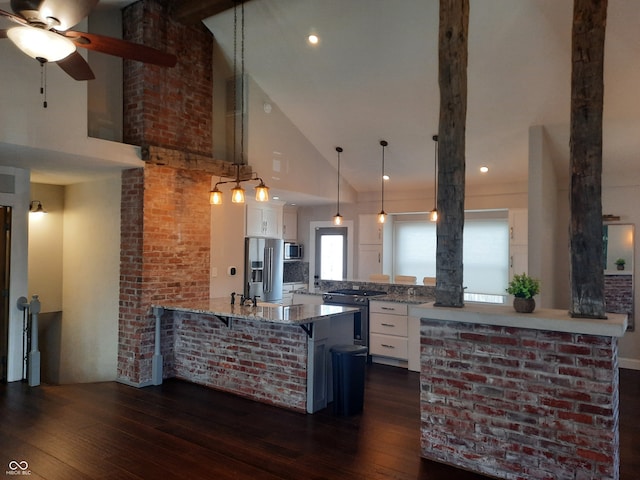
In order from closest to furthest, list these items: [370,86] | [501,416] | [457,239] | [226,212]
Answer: [501,416], [457,239], [370,86], [226,212]

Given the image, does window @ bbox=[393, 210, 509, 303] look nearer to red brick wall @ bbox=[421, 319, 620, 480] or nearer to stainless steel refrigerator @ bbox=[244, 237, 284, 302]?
stainless steel refrigerator @ bbox=[244, 237, 284, 302]

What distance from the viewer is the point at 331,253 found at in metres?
9.07

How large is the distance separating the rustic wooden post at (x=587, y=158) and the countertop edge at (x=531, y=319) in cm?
Answer: 14

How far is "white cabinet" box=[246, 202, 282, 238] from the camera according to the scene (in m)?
7.09

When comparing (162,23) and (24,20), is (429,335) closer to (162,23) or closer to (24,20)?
(24,20)

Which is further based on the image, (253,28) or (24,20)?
(253,28)

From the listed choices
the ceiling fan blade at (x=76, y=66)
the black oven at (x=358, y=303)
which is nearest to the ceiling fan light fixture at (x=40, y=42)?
the ceiling fan blade at (x=76, y=66)

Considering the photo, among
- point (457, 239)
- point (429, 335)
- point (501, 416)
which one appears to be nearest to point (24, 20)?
point (457, 239)

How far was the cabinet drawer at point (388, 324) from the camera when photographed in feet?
19.7

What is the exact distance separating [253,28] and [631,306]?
6.03 meters

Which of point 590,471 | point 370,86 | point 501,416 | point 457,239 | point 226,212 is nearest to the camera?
point 590,471

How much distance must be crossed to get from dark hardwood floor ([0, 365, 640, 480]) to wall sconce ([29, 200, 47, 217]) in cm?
224

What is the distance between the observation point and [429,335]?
11.4 feet

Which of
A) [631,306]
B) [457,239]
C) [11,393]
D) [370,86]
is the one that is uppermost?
[370,86]
